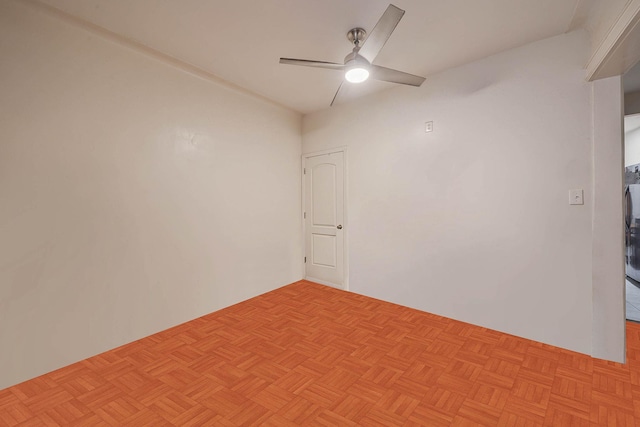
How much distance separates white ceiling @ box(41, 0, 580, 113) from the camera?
76.6 inches

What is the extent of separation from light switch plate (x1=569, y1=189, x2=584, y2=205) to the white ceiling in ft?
4.21

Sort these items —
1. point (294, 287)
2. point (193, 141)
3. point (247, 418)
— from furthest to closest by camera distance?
point (294, 287)
point (193, 141)
point (247, 418)

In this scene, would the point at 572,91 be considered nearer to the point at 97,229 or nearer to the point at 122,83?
the point at 122,83

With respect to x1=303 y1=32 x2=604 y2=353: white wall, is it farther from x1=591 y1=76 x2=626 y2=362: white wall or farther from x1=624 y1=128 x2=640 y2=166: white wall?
x1=624 y1=128 x2=640 y2=166: white wall

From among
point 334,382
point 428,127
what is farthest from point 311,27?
point 334,382

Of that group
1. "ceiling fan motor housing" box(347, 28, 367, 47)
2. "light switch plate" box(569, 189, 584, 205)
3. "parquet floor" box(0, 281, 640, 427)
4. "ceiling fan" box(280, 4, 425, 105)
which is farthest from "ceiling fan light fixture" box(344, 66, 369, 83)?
"parquet floor" box(0, 281, 640, 427)

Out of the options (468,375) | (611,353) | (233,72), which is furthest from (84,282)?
(611,353)

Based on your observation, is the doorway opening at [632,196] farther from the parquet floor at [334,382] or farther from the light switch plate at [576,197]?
the light switch plate at [576,197]

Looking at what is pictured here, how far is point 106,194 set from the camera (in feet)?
7.55

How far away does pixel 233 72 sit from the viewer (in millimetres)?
2943

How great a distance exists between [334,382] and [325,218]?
2.40m

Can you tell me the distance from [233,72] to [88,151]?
5.08ft

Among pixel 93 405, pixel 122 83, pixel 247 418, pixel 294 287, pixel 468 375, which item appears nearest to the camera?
pixel 247 418

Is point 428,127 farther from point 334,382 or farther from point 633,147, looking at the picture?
point 633,147
